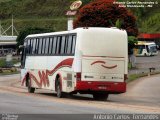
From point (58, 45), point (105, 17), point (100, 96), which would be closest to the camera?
point (100, 96)

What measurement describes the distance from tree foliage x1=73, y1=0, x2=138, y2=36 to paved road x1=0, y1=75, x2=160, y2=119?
1186 inches

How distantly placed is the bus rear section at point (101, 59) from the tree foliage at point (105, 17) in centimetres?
4740

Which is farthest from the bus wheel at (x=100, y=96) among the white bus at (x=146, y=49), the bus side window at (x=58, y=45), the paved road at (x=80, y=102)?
the white bus at (x=146, y=49)

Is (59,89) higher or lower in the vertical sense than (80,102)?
lower

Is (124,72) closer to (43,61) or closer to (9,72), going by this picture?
(43,61)

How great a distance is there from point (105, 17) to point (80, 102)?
51.1 metres

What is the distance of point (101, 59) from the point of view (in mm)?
29625

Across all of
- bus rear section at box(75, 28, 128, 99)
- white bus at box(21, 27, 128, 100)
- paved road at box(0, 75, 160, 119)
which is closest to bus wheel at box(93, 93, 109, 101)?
paved road at box(0, 75, 160, 119)

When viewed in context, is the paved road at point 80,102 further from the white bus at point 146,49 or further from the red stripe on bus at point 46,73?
the white bus at point 146,49

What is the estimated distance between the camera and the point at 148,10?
392ft

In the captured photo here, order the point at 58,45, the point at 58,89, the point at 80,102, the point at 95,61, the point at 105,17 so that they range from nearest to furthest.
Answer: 1. the point at 80,102
2. the point at 95,61
3. the point at 58,89
4. the point at 58,45
5. the point at 105,17

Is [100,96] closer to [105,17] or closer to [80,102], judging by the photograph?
[80,102]

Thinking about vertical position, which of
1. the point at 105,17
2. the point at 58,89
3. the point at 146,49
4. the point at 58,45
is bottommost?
the point at 146,49

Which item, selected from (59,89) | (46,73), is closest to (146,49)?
(46,73)
